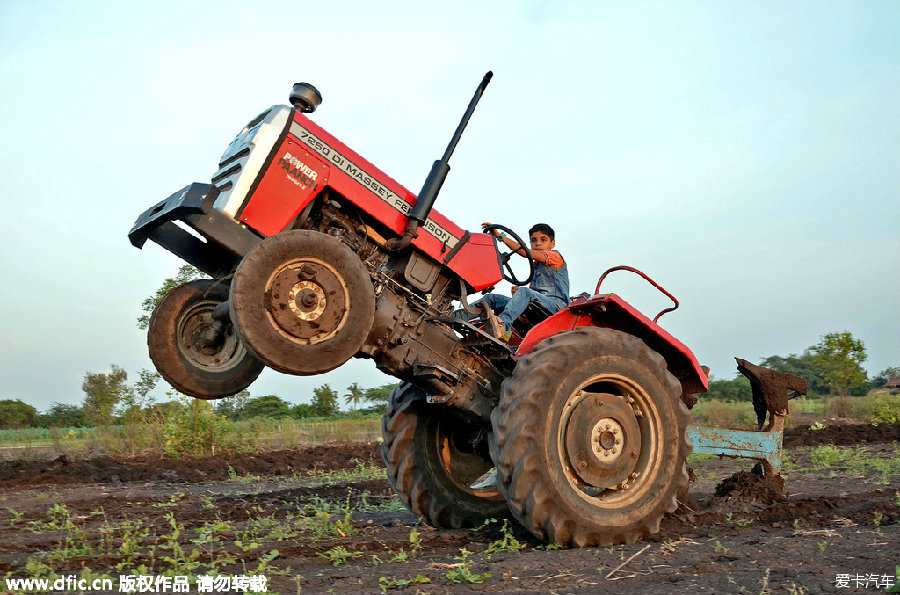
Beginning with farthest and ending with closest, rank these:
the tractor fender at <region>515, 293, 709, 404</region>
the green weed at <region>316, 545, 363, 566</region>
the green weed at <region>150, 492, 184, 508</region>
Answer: the green weed at <region>150, 492, 184, 508</region> → the tractor fender at <region>515, 293, 709, 404</region> → the green weed at <region>316, 545, 363, 566</region>

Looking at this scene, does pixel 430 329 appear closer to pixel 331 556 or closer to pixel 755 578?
pixel 331 556

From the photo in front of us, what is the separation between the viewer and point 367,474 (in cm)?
1068

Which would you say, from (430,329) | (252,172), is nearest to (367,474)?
(430,329)

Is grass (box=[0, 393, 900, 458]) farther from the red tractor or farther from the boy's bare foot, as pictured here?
the boy's bare foot

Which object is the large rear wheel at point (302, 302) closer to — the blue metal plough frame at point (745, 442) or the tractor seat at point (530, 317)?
the tractor seat at point (530, 317)

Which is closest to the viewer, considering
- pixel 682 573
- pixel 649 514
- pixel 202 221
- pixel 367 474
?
pixel 682 573

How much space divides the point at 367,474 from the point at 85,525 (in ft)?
17.0

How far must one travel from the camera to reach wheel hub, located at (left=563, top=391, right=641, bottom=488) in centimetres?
462

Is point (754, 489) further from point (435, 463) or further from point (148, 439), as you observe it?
point (148, 439)

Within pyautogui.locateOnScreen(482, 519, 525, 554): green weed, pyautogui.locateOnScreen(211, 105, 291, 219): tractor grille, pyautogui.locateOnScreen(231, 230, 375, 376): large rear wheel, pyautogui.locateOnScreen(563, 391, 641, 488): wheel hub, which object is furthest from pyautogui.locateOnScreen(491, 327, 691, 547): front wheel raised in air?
pyautogui.locateOnScreen(211, 105, 291, 219): tractor grille

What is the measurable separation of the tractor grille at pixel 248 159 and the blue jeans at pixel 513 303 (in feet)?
5.51

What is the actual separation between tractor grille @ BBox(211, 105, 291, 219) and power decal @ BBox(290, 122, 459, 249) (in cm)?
12

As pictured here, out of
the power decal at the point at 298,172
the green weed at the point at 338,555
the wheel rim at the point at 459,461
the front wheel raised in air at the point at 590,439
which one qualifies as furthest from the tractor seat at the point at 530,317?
the green weed at the point at 338,555

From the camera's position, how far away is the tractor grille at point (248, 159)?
4.50 metres
